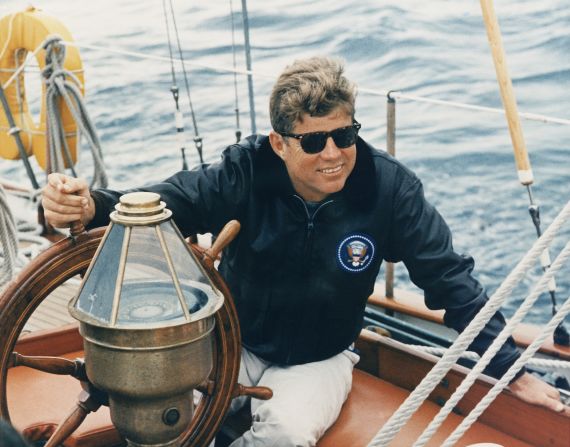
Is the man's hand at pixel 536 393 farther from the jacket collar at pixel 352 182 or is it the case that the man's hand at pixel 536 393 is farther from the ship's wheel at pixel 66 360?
the ship's wheel at pixel 66 360

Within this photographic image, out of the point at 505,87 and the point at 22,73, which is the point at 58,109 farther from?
the point at 505,87

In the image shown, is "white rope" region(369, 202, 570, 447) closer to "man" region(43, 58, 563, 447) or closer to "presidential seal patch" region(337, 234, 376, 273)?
"man" region(43, 58, 563, 447)

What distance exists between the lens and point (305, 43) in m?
9.84

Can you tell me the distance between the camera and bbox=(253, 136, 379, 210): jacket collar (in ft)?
7.38

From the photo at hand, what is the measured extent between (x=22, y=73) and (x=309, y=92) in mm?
3268

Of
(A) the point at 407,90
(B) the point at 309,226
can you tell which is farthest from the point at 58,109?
(A) the point at 407,90

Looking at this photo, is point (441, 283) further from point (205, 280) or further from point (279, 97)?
point (205, 280)

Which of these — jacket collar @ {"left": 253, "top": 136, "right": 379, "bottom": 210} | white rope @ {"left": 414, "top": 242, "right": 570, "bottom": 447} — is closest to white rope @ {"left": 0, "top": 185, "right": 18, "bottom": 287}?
jacket collar @ {"left": 253, "top": 136, "right": 379, "bottom": 210}

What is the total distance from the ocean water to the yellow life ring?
0.87m

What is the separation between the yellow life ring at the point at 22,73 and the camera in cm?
443

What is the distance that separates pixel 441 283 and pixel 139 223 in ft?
3.53

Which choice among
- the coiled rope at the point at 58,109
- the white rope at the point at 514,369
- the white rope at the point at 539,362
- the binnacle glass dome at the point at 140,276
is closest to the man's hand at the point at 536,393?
the white rope at the point at 539,362

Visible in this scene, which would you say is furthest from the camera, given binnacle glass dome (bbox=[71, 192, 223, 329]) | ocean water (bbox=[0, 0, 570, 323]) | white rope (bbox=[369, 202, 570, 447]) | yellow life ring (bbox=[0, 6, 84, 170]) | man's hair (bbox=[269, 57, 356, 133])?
ocean water (bbox=[0, 0, 570, 323])

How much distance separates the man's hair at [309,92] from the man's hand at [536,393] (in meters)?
0.79
